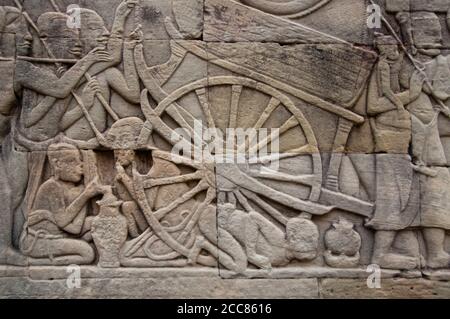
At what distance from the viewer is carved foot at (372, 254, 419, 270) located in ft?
14.1

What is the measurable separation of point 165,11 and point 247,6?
2.49ft

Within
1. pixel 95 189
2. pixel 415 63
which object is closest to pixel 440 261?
pixel 415 63

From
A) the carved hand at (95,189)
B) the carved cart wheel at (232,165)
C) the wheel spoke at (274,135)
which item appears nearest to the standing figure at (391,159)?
the carved cart wheel at (232,165)

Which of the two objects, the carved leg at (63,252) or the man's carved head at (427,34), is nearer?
the carved leg at (63,252)

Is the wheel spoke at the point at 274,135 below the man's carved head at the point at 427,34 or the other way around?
below

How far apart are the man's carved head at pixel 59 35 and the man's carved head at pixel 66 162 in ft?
2.78

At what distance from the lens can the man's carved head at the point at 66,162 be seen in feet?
14.0

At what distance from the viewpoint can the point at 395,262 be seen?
169 inches

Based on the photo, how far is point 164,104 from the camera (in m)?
4.31

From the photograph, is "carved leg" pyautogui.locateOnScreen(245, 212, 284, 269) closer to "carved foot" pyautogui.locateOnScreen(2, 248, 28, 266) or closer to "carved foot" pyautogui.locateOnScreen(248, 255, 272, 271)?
"carved foot" pyautogui.locateOnScreen(248, 255, 272, 271)

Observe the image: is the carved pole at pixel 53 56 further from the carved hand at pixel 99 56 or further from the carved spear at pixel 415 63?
the carved spear at pixel 415 63

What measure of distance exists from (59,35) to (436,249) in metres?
3.96

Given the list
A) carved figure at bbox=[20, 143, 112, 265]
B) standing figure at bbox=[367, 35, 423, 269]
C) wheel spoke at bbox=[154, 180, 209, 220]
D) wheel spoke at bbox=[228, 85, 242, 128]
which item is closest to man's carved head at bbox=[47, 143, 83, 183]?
carved figure at bbox=[20, 143, 112, 265]
